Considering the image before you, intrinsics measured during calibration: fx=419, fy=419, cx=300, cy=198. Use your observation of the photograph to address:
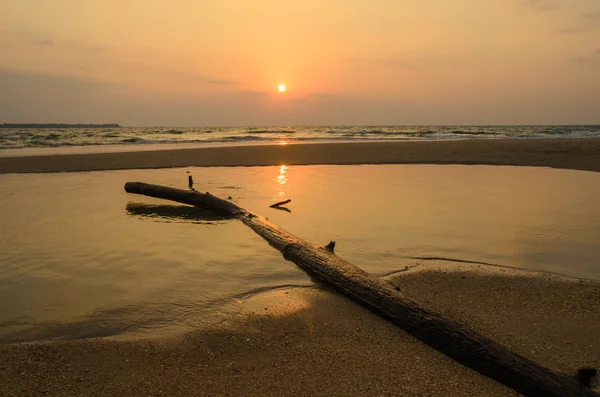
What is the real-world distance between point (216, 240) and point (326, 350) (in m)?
3.47

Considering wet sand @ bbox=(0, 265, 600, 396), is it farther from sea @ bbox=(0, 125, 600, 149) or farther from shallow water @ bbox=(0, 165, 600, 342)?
sea @ bbox=(0, 125, 600, 149)

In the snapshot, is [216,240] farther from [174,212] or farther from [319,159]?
[319,159]

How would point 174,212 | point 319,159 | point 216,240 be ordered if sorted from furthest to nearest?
point 319,159, point 174,212, point 216,240

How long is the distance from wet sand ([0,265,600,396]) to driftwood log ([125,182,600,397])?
0.08 meters

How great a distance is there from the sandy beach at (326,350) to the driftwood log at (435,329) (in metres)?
0.08

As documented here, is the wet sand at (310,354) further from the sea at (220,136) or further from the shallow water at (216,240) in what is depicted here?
the sea at (220,136)

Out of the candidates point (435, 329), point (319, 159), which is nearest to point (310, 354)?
point (435, 329)

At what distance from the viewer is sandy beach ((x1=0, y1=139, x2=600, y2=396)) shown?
282cm

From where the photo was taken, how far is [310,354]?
3.22 metres

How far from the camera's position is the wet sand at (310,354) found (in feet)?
9.23

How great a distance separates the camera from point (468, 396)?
2.76 m

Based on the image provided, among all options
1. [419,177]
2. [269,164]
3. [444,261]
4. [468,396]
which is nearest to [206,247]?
[444,261]

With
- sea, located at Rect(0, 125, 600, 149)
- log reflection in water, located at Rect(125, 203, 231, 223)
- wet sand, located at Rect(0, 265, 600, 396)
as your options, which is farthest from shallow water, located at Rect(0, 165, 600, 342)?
sea, located at Rect(0, 125, 600, 149)

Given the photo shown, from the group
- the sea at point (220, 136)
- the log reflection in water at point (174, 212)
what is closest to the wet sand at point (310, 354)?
the log reflection in water at point (174, 212)
